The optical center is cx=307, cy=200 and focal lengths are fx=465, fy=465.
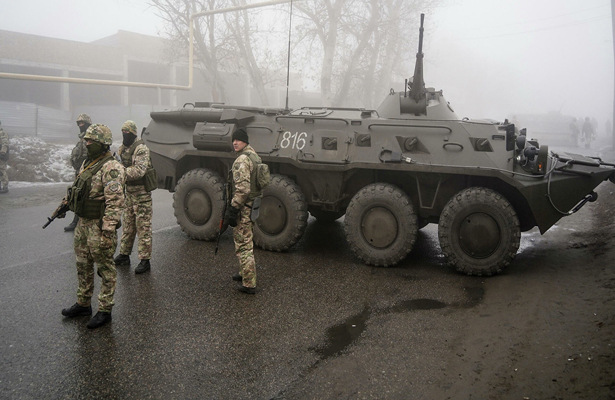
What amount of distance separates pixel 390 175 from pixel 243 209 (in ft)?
7.25

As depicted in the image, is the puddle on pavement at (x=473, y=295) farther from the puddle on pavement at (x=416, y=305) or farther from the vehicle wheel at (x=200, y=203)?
the vehicle wheel at (x=200, y=203)

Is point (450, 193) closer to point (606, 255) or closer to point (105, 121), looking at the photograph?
point (606, 255)

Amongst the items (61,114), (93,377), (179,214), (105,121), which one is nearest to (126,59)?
(105,121)

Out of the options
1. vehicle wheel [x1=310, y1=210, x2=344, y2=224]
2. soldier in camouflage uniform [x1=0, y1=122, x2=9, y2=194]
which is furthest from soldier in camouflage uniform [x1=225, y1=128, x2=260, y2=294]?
soldier in camouflage uniform [x1=0, y1=122, x2=9, y2=194]

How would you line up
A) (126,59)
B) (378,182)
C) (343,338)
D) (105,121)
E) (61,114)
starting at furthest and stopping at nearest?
(126,59) < (105,121) < (61,114) < (378,182) < (343,338)

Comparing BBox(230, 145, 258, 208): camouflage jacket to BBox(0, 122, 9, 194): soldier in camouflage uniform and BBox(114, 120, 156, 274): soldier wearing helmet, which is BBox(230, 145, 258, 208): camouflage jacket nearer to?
BBox(114, 120, 156, 274): soldier wearing helmet

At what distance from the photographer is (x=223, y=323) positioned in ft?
14.0

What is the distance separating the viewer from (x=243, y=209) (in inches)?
194

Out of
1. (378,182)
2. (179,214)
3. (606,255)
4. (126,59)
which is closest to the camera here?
(606,255)

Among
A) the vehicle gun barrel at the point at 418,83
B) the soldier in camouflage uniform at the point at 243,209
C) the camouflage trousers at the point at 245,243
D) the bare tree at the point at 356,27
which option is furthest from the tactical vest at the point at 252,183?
the bare tree at the point at 356,27

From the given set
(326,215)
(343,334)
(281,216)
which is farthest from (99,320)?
(326,215)

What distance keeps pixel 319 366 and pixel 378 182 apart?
304cm

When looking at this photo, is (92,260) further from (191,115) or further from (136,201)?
(191,115)

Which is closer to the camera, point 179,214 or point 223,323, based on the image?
point 223,323
